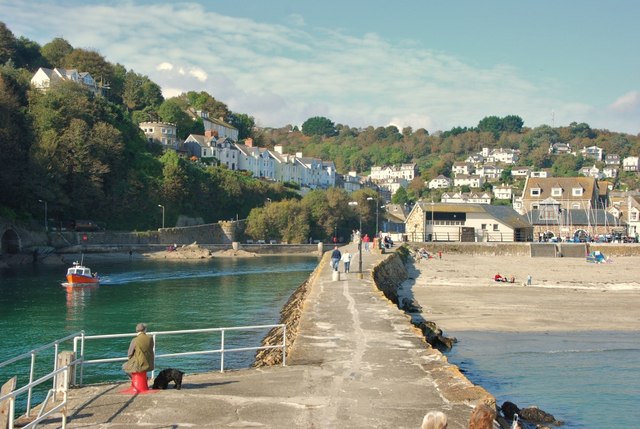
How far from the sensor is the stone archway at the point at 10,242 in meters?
77.0

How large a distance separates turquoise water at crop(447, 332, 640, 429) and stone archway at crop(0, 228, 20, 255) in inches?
2556

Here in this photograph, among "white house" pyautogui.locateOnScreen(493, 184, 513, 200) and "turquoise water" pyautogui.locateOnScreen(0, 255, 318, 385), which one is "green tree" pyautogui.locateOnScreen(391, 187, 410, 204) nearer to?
"white house" pyautogui.locateOnScreen(493, 184, 513, 200)

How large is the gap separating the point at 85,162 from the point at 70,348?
7191cm

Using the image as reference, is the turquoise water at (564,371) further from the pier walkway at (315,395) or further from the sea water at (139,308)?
the sea water at (139,308)

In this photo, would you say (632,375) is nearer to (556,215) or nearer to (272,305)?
(272,305)

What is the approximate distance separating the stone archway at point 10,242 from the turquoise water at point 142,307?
11024mm

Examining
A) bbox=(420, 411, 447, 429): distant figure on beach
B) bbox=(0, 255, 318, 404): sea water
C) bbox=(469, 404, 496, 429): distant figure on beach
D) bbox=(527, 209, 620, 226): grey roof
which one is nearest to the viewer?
bbox=(420, 411, 447, 429): distant figure on beach

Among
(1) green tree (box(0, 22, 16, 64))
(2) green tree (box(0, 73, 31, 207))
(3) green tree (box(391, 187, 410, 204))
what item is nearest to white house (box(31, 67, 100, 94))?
(1) green tree (box(0, 22, 16, 64))

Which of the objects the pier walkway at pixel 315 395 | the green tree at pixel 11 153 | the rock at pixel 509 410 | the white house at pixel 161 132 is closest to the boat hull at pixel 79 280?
the green tree at pixel 11 153

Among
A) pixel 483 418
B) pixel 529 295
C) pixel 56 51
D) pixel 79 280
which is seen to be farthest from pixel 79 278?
pixel 56 51

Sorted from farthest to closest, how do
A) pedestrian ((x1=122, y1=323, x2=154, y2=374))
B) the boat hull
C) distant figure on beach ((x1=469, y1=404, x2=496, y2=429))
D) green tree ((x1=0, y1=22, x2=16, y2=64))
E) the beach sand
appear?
green tree ((x1=0, y1=22, x2=16, y2=64))
the boat hull
the beach sand
pedestrian ((x1=122, y1=323, x2=154, y2=374))
distant figure on beach ((x1=469, y1=404, x2=496, y2=429))

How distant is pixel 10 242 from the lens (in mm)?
77688

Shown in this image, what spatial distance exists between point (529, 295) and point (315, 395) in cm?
2886

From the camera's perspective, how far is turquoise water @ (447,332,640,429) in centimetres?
1645
